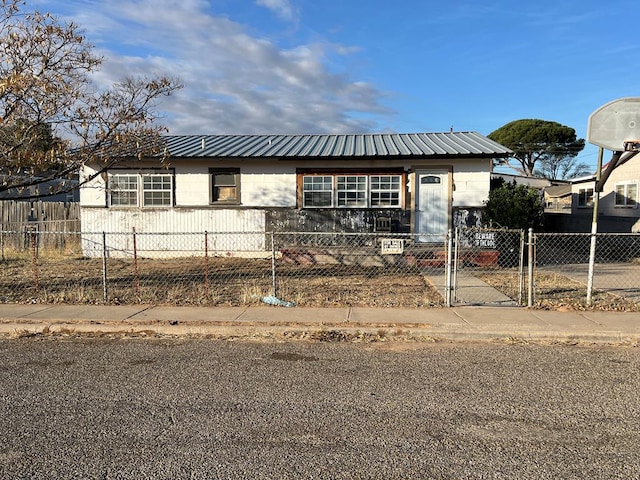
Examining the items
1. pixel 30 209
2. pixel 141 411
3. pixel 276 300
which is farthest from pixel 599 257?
pixel 30 209

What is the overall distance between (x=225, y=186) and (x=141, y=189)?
8.77ft

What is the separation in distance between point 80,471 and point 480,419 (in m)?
3.05

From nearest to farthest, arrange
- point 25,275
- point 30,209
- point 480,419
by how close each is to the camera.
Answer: point 480,419 → point 25,275 → point 30,209

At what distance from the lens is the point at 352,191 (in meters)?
15.1

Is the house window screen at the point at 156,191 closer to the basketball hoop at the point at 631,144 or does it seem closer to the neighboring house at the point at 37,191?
the neighboring house at the point at 37,191

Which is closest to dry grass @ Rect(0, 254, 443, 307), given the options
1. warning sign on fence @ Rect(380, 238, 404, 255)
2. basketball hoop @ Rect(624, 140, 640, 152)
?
warning sign on fence @ Rect(380, 238, 404, 255)

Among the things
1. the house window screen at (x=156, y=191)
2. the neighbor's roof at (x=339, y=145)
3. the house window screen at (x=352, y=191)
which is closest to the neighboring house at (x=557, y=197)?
the neighbor's roof at (x=339, y=145)

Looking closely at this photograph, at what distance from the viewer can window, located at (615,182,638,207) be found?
64.6ft

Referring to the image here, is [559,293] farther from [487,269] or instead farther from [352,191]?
[352,191]

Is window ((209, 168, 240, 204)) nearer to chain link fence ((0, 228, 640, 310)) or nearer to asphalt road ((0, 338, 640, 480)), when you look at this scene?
chain link fence ((0, 228, 640, 310))

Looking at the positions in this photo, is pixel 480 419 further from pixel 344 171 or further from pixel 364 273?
pixel 344 171

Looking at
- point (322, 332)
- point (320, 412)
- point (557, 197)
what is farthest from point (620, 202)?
point (557, 197)

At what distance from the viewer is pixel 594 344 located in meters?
6.68

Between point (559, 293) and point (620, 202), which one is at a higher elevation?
point (620, 202)
